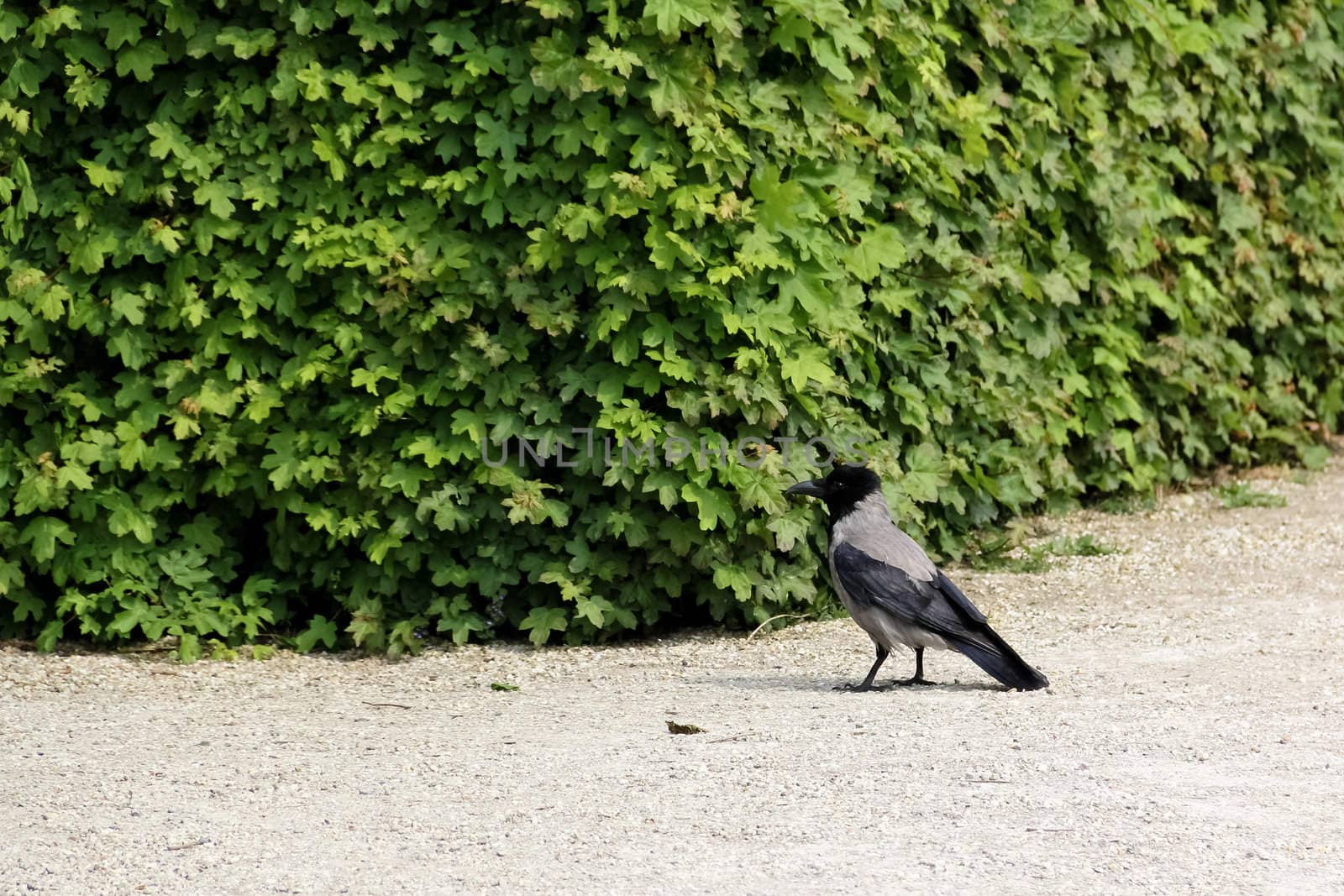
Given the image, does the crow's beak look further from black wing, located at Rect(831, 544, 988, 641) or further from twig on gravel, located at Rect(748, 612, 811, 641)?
twig on gravel, located at Rect(748, 612, 811, 641)

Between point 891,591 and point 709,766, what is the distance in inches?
51.5

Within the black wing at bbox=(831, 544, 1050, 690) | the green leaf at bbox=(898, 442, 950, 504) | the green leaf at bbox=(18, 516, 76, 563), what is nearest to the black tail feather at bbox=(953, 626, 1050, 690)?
the black wing at bbox=(831, 544, 1050, 690)


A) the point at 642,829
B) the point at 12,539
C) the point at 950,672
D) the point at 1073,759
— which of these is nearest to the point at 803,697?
the point at 950,672

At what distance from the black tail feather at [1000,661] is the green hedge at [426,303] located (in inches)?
48.1

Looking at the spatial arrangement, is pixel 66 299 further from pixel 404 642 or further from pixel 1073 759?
pixel 1073 759

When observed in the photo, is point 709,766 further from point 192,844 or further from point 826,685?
point 192,844

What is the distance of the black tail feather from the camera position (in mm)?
6062

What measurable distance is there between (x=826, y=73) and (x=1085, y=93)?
7.27 ft

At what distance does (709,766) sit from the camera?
17.0 feet

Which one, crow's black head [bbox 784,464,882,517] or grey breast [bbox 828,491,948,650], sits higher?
crow's black head [bbox 784,464,882,517]

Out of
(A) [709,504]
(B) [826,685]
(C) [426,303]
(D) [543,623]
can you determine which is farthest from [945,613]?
(C) [426,303]

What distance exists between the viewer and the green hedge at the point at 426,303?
689 centimetres

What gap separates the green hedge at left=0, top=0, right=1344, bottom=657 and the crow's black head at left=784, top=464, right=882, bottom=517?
45 cm


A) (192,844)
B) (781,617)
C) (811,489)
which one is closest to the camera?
(192,844)
